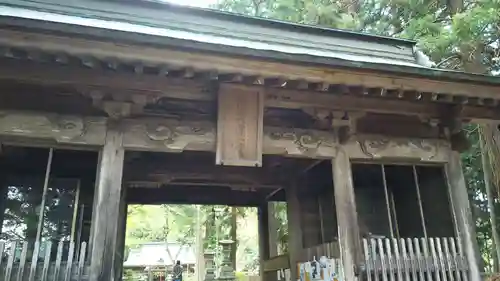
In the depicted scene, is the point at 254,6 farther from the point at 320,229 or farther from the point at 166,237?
the point at 166,237

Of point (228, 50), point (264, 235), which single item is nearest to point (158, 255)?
point (264, 235)

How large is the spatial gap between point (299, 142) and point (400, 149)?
1568 mm

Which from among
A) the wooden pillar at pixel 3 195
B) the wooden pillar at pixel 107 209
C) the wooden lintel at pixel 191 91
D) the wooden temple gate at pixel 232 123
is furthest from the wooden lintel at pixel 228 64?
the wooden pillar at pixel 3 195

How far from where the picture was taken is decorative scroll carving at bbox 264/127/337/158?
5.38 meters

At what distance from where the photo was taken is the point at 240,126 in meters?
5.08

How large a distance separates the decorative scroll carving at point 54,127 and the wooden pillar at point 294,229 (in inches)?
156

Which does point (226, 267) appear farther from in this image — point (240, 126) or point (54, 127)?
point (54, 127)

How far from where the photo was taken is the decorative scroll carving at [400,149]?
5715mm

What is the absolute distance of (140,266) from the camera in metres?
30.7

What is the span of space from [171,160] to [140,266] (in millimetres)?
26397

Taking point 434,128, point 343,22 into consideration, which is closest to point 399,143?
point 434,128

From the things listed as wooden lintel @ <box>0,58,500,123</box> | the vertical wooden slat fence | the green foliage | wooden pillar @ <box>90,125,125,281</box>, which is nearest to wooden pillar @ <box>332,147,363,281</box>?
the vertical wooden slat fence

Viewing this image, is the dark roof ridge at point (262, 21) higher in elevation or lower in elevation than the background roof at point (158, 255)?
higher

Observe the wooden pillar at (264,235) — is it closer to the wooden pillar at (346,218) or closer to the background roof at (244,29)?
the background roof at (244,29)
